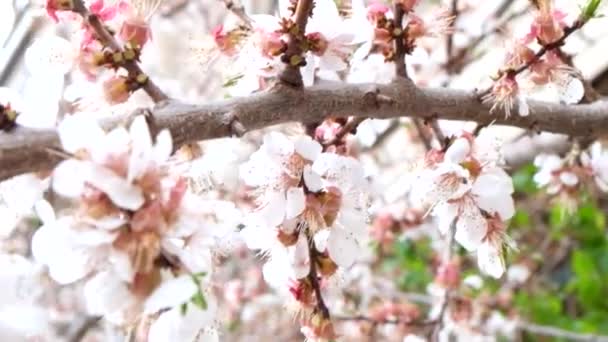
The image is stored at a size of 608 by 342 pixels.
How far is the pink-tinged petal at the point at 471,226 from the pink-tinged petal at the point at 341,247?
0.12 metres

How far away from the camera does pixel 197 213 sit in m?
0.51

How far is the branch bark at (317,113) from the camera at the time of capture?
50 cm

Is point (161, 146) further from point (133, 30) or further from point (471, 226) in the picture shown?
point (471, 226)

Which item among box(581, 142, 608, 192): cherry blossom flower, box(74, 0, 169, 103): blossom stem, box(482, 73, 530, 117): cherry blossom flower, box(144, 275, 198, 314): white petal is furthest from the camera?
box(581, 142, 608, 192): cherry blossom flower

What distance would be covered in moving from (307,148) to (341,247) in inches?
4.0

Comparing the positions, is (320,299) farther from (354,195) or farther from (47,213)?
(47,213)

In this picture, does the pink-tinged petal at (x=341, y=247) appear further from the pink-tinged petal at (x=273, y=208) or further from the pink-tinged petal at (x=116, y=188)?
the pink-tinged petal at (x=116, y=188)

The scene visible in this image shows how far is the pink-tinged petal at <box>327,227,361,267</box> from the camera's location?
27.6 inches

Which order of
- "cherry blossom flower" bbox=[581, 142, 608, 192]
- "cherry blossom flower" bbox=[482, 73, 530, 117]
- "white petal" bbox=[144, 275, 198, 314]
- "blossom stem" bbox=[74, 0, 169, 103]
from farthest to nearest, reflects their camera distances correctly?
"cherry blossom flower" bbox=[581, 142, 608, 192], "cherry blossom flower" bbox=[482, 73, 530, 117], "blossom stem" bbox=[74, 0, 169, 103], "white petal" bbox=[144, 275, 198, 314]

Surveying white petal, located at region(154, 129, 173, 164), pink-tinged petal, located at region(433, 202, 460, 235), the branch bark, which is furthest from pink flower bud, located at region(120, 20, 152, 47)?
pink-tinged petal, located at region(433, 202, 460, 235)

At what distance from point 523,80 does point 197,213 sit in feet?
1.33

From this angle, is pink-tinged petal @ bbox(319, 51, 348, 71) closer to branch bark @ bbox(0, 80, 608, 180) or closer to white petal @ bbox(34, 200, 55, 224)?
branch bark @ bbox(0, 80, 608, 180)

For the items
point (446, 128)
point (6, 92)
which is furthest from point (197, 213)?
point (446, 128)

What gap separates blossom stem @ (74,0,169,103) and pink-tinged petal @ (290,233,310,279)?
180 mm
